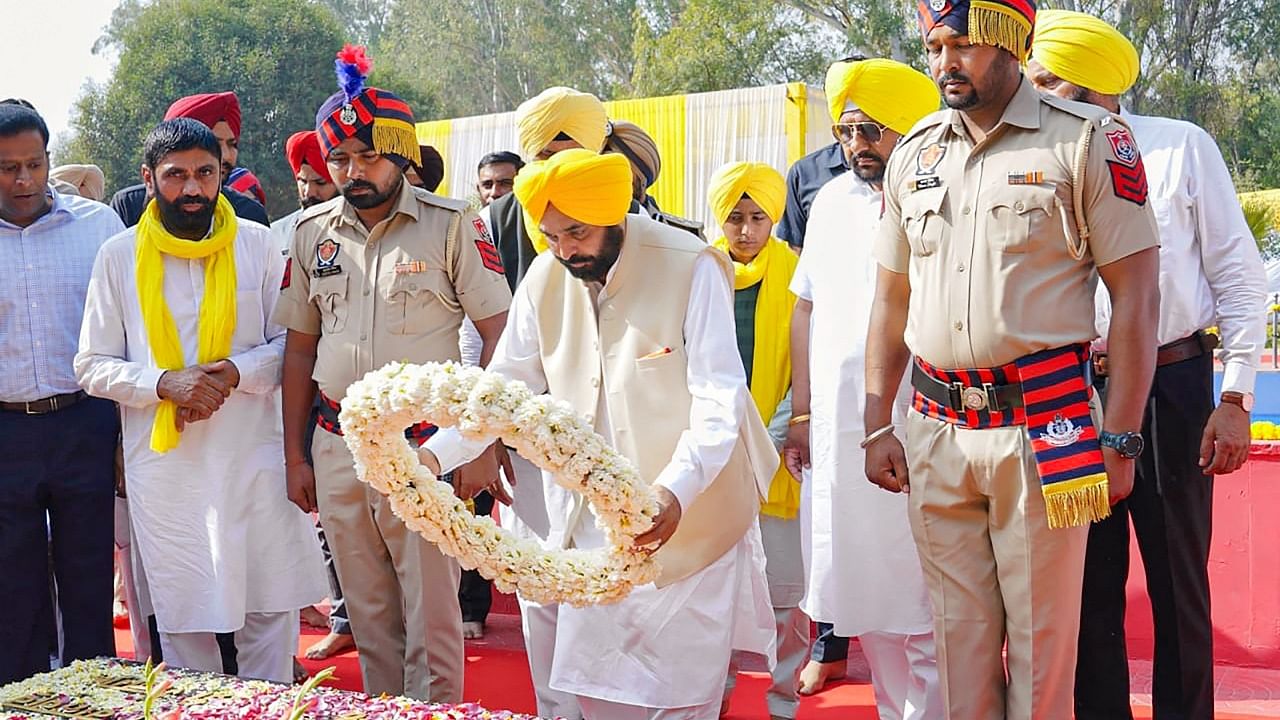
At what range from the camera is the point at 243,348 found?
480 cm

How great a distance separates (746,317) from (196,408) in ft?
6.76

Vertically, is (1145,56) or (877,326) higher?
(1145,56)

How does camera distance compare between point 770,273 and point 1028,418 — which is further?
point 770,273

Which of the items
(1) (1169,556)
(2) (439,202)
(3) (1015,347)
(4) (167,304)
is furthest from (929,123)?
(4) (167,304)

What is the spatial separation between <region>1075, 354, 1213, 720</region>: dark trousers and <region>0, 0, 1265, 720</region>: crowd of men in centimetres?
1

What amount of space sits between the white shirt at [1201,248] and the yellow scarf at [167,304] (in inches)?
120

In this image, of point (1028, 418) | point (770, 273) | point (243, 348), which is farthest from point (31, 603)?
point (1028, 418)

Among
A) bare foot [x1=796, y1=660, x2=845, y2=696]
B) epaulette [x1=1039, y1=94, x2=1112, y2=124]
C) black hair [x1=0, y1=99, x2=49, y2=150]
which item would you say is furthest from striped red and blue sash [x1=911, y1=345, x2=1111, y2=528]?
black hair [x1=0, y1=99, x2=49, y2=150]

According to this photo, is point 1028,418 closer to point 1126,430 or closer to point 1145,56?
point 1126,430

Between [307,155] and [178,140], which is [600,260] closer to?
[178,140]

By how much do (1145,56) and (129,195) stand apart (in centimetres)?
2950

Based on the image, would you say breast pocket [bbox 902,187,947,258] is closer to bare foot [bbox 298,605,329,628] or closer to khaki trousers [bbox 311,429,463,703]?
khaki trousers [bbox 311,429,463,703]

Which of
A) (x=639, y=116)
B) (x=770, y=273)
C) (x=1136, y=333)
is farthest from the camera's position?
(x=639, y=116)

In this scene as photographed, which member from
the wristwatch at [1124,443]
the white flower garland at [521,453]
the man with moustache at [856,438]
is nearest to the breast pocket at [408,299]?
the white flower garland at [521,453]
